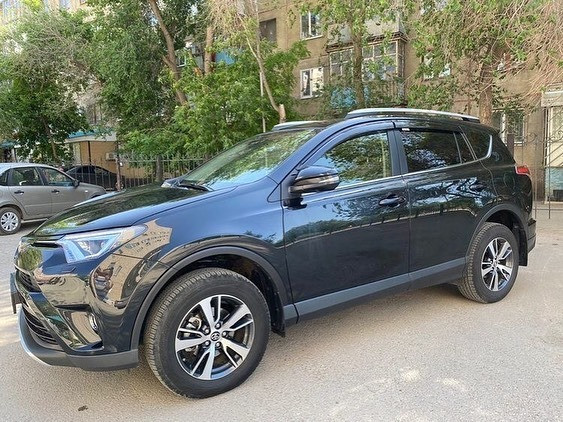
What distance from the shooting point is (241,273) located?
3.38 m

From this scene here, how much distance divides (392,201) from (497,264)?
5.35ft

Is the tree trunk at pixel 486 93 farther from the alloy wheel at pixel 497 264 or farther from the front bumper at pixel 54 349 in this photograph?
the front bumper at pixel 54 349

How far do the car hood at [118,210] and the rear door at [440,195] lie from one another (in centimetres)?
173

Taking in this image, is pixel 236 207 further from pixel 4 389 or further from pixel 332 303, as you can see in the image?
pixel 4 389

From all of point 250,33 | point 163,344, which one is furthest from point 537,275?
point 250,33

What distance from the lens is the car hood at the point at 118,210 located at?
9.48ft

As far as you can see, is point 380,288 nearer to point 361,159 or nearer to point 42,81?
point 361,159

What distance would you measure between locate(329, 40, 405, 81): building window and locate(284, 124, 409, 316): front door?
661cm

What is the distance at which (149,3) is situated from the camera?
15.5 metres

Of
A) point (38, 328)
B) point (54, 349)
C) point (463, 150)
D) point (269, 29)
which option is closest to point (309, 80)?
point (269, 29)

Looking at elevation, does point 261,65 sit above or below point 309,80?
below

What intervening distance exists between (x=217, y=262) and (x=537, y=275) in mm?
4359

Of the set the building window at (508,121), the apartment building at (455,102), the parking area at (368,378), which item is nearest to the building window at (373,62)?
the apartment building at (455,102)

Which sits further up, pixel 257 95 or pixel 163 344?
pixel 257 95
